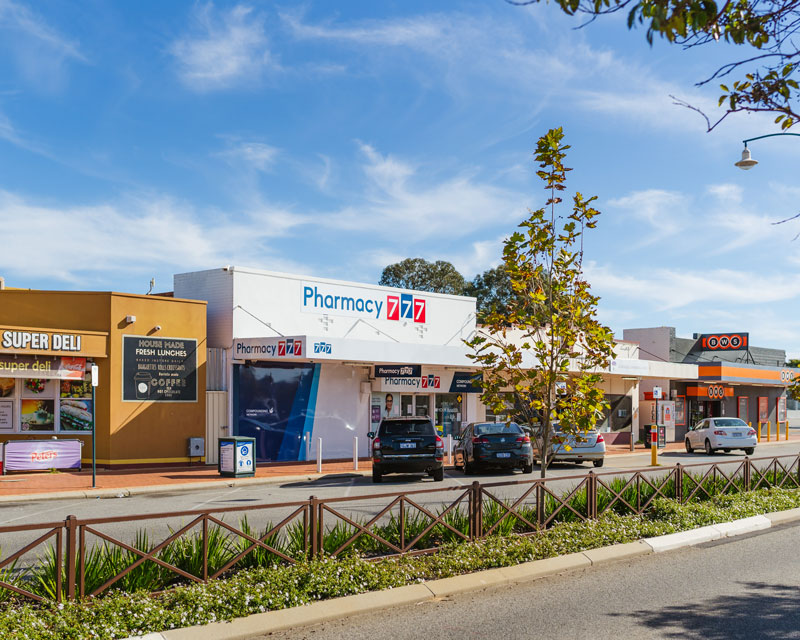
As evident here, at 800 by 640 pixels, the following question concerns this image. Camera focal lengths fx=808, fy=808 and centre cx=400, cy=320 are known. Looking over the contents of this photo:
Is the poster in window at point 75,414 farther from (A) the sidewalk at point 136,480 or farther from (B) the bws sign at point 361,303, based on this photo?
(B) the bws sign at point 361,303

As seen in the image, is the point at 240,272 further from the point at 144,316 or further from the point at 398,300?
the point at 398,300

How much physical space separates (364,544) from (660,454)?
24.9 meters

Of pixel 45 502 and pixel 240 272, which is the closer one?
pixel 45 502

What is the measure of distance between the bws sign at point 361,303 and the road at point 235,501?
23.8 ft

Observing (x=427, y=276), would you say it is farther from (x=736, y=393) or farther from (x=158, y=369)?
(x=158, y=369)

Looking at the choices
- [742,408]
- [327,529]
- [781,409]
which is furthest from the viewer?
[781,409]

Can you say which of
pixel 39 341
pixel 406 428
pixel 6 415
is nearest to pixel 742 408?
pixel 406 428

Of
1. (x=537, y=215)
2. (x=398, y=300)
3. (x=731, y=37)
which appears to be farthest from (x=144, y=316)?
(x=731, y=37)

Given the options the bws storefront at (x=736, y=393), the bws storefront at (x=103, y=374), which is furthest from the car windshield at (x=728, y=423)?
the bws storefront at (x=103, y=374)

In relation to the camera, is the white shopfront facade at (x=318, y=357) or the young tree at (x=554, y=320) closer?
the young tree at (x=554, y=320)

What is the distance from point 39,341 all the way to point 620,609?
56.8ft

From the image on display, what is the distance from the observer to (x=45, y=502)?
16.3 m

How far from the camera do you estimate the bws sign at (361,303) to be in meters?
26.6

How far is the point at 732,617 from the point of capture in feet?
24.5
